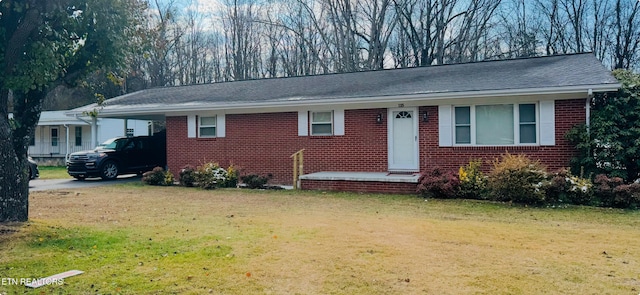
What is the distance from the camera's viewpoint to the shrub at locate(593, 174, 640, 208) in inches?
352

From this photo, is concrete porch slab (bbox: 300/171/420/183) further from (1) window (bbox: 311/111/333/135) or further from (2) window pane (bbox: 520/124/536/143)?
(2) window pane (bbox: 520/124/536/143)

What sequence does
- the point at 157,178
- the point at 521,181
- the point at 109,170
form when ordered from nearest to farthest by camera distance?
the point at 521,181
the point at 157,178
the point at 109,170

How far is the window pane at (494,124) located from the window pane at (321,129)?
431 centimetres

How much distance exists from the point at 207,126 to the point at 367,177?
642 centimetres

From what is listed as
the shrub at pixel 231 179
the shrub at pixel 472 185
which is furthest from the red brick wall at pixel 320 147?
the shrub at pixel 472 185

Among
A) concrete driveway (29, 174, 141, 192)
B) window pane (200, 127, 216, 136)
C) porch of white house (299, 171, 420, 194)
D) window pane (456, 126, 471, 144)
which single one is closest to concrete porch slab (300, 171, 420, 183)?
porch of white house (299, 171, 420, 194)

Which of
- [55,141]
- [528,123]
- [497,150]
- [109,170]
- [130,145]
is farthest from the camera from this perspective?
[55,141]

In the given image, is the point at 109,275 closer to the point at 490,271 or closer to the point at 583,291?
the point at 490,271

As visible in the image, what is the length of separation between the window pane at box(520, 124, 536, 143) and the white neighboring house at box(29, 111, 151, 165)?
2171 centimetres

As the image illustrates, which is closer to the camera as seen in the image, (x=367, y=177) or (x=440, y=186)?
(x=440, y=186)

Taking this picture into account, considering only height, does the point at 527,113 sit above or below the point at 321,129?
above

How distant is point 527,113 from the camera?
38.7ft

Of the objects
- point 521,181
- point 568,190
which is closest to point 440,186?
point 521,181

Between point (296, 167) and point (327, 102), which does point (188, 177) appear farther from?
Result: point (327, 102)
